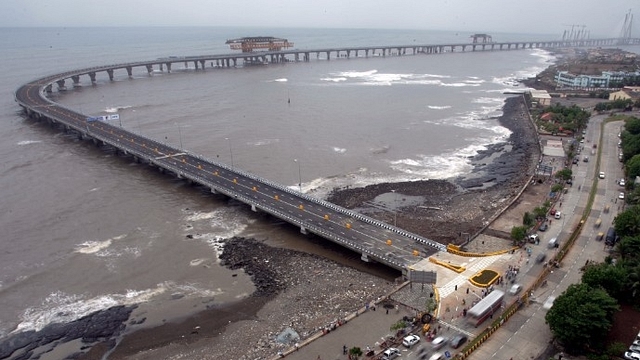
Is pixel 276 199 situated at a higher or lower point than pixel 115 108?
lower

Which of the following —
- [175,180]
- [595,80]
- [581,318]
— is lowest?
[175,180]

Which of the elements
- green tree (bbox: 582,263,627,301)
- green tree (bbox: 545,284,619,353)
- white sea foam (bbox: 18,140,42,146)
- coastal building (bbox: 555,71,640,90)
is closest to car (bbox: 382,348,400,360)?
green tree (bbox: 545,284,619,353)

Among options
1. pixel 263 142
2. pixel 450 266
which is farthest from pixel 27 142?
pixel 450 266

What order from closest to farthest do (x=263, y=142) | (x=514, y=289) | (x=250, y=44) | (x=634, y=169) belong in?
(x=514, y=289) → (x=634, y=169) → (x=263, y=142) → (x=250, y=44)

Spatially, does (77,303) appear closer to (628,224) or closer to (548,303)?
(548,303)

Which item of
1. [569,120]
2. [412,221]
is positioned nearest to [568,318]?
[412,221]

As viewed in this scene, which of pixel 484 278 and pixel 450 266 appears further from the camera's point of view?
pixel 450 266

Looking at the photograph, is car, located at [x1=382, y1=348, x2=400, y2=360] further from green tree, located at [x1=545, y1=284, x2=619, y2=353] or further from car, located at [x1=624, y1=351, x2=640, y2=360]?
car, located at [x1=624, y1=351, x2=640, y2=360]

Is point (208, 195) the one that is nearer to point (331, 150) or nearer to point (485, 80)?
point (331, 150)

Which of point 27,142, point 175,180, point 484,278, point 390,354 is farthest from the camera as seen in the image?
point 27,142
